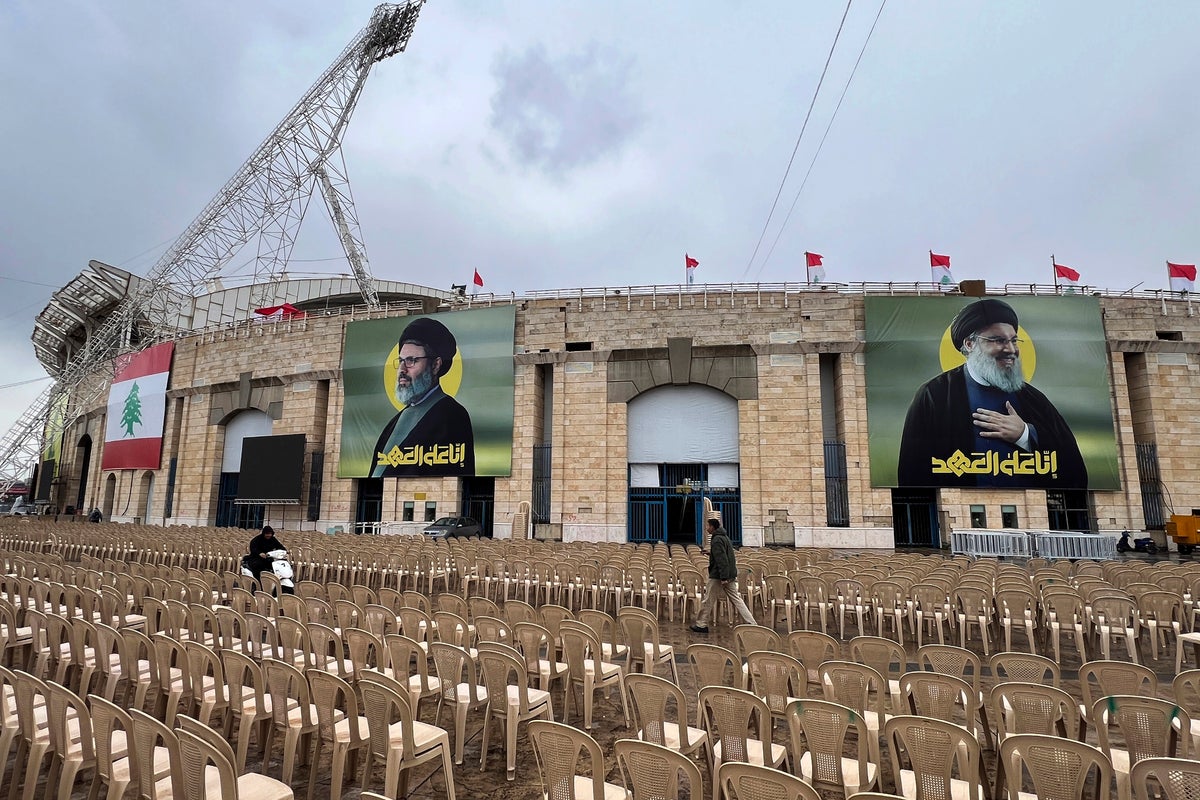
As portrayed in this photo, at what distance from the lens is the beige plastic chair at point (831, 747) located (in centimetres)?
329

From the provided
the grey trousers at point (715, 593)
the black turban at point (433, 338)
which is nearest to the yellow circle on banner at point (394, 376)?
the black turban at point (433, 338)

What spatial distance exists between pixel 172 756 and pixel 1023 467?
2669 cm

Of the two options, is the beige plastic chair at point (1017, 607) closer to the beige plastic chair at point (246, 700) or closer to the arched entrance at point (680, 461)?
the beige plastic chair at point (246, 700)

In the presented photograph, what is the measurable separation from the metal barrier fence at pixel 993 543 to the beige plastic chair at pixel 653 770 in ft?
66.8

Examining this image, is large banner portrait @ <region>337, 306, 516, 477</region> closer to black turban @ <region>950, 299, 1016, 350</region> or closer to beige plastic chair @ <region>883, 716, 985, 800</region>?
black turban @ <region>950, 299, 1016, 350</region>

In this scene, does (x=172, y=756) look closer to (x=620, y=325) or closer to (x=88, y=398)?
(x=620, y=325)

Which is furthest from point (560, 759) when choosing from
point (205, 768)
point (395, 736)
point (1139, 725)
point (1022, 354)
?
point (1022, 354)

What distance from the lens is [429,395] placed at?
27.2 meters

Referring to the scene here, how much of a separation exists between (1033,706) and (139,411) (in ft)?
141

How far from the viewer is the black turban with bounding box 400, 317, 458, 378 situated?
27188mm

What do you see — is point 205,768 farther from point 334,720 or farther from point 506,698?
point 506,698

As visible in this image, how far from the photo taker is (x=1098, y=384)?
23.0m

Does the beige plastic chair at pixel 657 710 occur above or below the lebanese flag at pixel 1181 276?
below

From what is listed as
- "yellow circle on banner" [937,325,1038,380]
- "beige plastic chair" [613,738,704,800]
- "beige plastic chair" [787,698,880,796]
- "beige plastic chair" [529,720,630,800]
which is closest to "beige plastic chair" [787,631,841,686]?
"beige plastic chair" [787,698,880,796]
